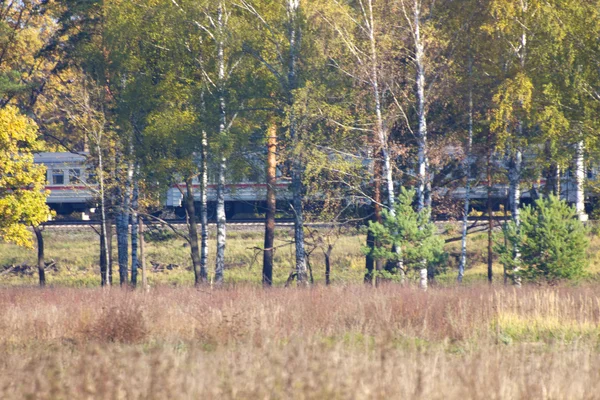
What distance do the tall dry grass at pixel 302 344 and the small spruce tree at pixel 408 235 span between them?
2.38 metres

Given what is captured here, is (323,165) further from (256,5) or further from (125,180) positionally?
(125,180)

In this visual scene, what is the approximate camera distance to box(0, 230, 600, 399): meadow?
5988 millimetres

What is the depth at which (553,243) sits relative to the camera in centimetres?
1527

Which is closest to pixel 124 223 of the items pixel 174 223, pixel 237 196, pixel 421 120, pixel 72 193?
pixel 237 196

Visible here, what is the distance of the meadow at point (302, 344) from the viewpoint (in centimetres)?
599

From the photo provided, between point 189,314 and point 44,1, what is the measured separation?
2092 cm

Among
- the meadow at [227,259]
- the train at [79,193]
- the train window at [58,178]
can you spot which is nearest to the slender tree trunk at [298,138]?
the meadow at [227,259]

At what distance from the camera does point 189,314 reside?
11000 millimetres

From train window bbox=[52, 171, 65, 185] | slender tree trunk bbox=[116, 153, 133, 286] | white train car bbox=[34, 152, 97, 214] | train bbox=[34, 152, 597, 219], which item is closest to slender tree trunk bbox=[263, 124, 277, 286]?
train bbox=[34, 152, 597, 219]

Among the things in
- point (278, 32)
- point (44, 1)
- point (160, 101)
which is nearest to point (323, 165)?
point (278, 32)

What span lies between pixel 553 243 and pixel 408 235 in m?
3.09

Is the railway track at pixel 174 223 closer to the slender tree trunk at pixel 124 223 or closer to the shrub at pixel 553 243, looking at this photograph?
the slender tree trunk at pixel 124 223

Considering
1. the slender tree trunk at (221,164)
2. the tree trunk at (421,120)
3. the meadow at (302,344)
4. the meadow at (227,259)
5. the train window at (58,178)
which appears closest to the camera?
the meadow at (302,344)

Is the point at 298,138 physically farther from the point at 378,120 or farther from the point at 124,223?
the point at 124,223
